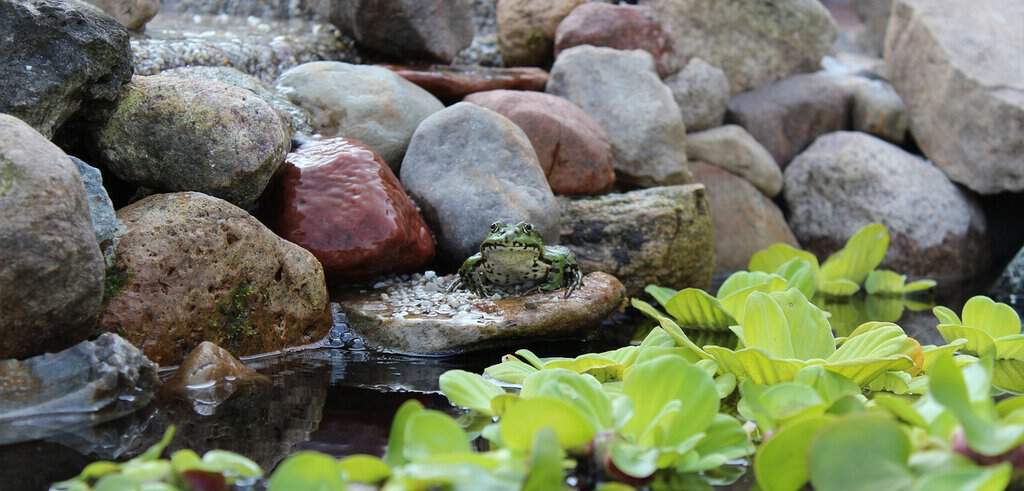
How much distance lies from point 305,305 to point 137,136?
3.04 feet

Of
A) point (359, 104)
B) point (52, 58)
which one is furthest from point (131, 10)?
point (52, 58)

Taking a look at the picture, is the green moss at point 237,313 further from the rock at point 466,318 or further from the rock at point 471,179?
the rock at point 471,179

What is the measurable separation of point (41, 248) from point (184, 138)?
1.07m

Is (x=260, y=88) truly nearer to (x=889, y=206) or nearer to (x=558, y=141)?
(x=558, y=141)

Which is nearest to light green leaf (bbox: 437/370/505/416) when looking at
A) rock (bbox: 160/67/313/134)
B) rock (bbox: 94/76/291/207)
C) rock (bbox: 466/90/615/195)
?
rock (bbox: 94/76/291/207)

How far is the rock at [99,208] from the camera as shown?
3.62m

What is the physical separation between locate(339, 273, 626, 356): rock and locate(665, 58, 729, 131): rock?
2974 mm

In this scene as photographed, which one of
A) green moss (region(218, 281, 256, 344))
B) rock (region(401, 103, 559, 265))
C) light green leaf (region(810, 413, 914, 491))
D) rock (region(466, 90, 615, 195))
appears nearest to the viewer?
light green leaf (region(810, 413, 914, 491))

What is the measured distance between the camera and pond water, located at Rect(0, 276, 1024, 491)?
8.98ft

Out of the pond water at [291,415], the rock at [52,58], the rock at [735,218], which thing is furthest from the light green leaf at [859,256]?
the rock at [52,58]

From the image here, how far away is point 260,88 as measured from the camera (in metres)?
5.18

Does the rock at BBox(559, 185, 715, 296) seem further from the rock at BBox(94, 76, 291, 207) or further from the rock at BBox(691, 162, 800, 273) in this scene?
the rock at BBox(94, 76, 291, 207)

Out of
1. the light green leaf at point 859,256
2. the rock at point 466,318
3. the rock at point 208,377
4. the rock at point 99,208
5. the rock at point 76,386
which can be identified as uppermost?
the rock at point 99,208

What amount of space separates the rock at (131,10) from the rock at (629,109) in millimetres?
2431
